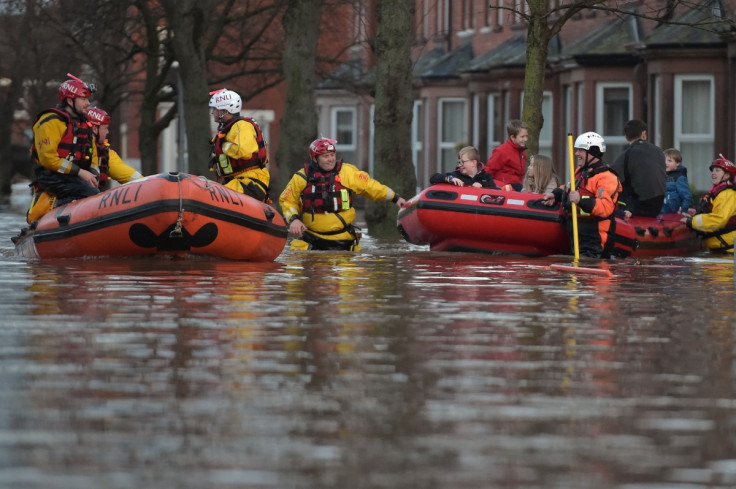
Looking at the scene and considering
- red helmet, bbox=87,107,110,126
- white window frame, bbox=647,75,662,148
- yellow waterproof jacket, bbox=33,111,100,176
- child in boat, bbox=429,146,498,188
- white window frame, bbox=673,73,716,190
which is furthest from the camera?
white window frame, bbox=647,75,662,148

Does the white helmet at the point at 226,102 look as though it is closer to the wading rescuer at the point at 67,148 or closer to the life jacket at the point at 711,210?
the wading rescuer at the point at 67,148

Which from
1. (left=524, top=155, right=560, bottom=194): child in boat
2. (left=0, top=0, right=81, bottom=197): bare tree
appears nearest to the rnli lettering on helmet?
(left=524, top=155, right=560, bottom=194): child in boat

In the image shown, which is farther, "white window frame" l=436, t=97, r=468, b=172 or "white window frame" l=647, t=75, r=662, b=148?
"white window frame" l=436, t=97, r=468, b=172

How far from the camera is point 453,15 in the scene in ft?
145

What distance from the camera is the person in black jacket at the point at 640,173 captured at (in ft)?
59.4

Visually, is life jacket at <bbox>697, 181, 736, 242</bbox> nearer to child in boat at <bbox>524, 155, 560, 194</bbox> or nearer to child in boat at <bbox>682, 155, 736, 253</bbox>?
child in boat at <bbox>682, 155, 736, 253</bbox>

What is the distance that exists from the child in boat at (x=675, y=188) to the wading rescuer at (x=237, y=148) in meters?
6.17

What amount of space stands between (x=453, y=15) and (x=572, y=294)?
3298 centimetres

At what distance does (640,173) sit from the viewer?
18156 millimetres

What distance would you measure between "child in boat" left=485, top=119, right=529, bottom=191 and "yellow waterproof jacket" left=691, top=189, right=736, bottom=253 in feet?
6.80

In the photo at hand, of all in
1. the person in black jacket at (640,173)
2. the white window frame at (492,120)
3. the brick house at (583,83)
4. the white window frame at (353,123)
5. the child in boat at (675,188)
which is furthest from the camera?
the white window frame at (353,123)

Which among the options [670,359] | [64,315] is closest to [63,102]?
[64,315]

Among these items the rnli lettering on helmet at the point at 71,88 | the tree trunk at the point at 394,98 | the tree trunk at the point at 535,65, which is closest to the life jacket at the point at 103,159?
the rnli lettering on helmet at the point at 71,88

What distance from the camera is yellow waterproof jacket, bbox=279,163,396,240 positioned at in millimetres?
16594
